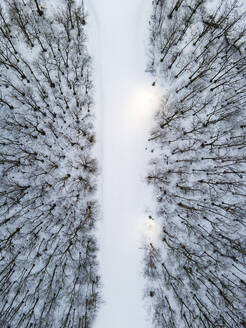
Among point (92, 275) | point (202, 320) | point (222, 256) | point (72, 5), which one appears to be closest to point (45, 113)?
point (72, 5)

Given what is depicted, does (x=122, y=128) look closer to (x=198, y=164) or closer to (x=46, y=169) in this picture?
(x=198, y=164)

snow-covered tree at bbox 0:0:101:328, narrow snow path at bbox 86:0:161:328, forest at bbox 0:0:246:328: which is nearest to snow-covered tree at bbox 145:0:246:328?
forest at bbox 0:0:246:328

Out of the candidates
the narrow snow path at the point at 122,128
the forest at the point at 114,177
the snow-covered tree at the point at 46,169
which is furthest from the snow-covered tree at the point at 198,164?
the snow-covered tree at the point at 46,169

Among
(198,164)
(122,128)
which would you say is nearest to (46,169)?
(122,128)

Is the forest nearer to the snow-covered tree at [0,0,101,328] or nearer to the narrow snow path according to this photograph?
the snow-covered tree at [0,0,101,328]

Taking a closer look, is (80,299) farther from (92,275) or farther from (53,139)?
(53,139)
